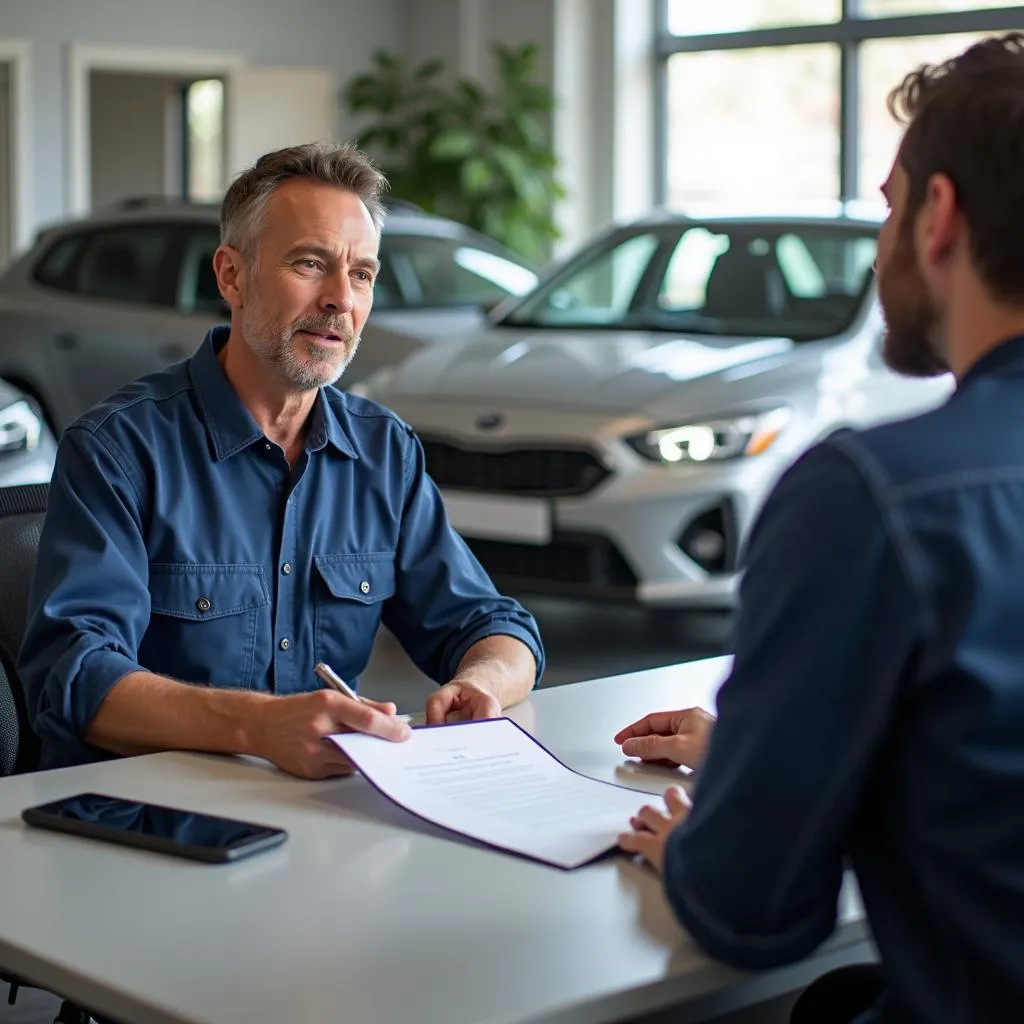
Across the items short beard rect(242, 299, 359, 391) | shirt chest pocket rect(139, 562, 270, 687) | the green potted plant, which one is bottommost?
shirt chest pocket rect(139, 562, 270, 687)

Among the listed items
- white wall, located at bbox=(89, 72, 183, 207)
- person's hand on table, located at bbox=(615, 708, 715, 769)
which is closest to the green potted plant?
white wall, located at bbox=(89, 72, 183, 207)

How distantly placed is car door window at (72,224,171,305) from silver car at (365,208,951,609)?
235cm

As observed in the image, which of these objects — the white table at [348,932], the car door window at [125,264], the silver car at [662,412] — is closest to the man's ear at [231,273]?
the white table at [348,932]

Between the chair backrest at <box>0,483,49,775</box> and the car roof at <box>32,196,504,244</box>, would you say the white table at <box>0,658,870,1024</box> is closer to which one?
the chair backrest at <box>0,483,49,775</box>

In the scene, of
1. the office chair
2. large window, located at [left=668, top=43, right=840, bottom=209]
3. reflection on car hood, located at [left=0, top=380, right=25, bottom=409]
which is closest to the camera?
the office chair

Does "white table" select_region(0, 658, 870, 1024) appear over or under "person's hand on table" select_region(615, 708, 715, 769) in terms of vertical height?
under

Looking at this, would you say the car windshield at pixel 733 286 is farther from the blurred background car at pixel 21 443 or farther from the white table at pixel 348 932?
the white table at pixel 348 932

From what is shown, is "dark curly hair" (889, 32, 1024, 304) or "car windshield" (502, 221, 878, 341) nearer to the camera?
"dark curly hair" (889, 32, 1024, 304)

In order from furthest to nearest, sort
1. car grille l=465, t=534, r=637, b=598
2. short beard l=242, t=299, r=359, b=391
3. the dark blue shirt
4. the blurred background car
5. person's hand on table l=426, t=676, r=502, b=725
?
car grille l=465, t=534, r=637, b=598
the blurred background car
short beard l=242, t=299, r=359, b=391
person's hand on table l=426, t=676, r=502, b=725
the dark blue shirt

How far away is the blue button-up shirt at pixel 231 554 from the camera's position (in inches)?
83.4

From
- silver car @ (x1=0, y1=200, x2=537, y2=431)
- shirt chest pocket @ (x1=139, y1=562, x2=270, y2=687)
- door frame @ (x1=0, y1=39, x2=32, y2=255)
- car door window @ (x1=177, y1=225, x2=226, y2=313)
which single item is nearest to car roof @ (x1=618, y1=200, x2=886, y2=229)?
silver car @ (x1=0, y1=200, x2=537, y2=431)

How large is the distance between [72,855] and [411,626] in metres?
0.96

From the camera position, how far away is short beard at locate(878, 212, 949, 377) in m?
1.28

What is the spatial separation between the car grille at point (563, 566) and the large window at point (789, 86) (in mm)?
5432
